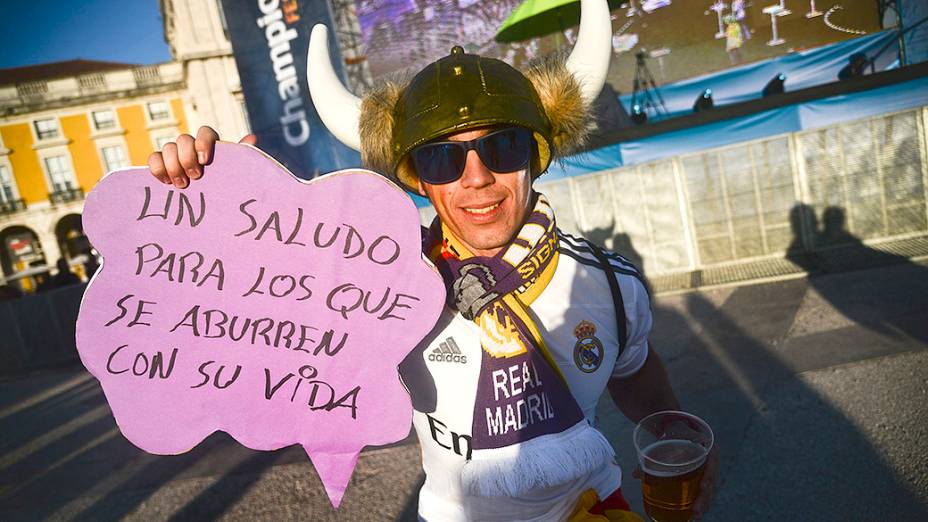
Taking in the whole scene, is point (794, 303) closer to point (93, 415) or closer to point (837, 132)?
point (837, 132)

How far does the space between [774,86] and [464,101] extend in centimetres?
1198

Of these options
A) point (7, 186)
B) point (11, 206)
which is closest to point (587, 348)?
point (11, 206)

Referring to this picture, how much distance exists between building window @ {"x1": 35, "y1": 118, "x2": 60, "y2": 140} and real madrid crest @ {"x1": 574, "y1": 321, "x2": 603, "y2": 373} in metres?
40.4

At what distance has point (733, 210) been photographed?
25.5ft

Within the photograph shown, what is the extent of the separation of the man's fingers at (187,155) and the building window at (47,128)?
3991 centimetres

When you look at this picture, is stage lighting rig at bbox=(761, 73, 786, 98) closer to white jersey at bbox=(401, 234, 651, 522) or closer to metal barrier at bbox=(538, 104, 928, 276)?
metal barrier at bbox=(538, 104, 928, 276)

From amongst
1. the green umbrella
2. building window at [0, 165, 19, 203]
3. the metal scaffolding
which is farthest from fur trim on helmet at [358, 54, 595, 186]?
building window at [0, 165, 19, 203]

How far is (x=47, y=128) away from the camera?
32125 mm

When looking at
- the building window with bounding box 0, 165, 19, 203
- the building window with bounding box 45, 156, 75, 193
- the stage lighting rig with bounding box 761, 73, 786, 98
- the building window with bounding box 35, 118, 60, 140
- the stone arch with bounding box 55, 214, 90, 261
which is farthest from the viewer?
the stone arch with bounding box 55, 214, 90, 261

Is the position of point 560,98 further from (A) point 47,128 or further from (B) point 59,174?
(A) point 47,128

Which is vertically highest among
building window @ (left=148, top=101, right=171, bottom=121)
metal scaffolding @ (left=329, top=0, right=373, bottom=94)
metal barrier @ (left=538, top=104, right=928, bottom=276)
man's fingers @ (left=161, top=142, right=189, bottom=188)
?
building window @ (left=148, top=101, right=171, bottom=121)

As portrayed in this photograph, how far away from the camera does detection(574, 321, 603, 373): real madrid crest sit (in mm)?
1460

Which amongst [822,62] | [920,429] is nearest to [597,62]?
[920,429]

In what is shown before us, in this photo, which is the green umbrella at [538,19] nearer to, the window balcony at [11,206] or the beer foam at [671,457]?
the beer foam at [671,457]
